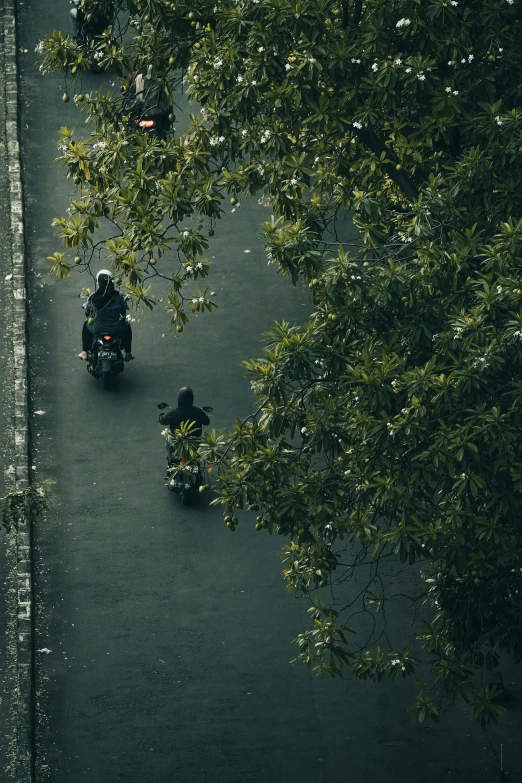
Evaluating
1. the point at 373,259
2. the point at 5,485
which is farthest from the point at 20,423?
the point at 373,259

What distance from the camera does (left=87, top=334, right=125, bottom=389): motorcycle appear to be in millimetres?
22797

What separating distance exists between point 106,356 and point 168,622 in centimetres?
454

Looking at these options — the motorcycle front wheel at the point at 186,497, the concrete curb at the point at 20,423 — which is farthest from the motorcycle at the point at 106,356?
the motorcycle front wheel at the point at 186,497

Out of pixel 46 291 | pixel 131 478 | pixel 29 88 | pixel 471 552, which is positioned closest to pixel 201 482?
pixel 131 478

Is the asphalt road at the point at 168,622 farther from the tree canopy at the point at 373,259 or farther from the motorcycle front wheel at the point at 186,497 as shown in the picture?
the tree canopy at the point at 373,259

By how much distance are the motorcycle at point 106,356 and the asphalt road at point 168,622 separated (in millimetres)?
346

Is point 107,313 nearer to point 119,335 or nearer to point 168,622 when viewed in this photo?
point 119,335

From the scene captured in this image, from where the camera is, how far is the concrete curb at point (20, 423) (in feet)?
58.8

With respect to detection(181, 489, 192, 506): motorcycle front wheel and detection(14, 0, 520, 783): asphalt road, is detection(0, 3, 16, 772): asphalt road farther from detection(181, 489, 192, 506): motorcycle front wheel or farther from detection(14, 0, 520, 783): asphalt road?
detection(181, 489, 192, 506): motorcycle front wheel

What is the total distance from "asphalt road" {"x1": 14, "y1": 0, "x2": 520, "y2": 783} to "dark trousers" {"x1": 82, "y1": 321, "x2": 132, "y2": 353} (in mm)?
618

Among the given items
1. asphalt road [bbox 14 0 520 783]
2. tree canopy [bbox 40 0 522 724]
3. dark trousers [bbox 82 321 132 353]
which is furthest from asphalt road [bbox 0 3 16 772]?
tree canopy [bbox 40 0 522 724]

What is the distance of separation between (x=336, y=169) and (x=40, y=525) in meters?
6.20

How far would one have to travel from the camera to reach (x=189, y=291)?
2553cm

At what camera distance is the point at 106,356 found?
22844mm
